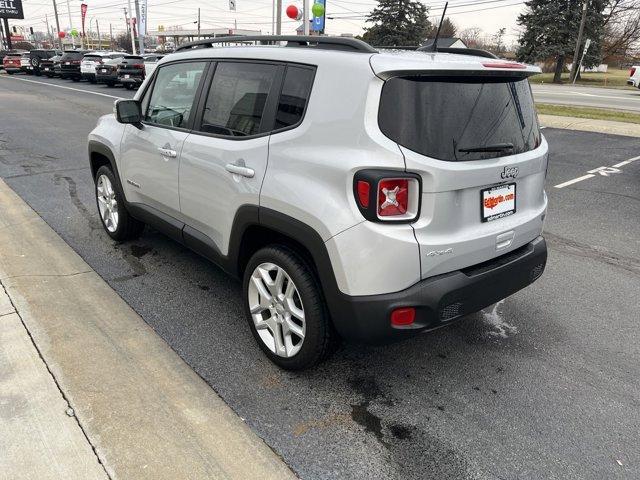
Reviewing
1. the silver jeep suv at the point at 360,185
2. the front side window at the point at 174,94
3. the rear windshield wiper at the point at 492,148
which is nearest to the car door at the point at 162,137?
the front side window at the point at 174,94

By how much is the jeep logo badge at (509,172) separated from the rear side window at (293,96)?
1.10 meters

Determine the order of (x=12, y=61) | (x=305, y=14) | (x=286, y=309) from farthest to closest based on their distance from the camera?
(x=12, y=61), (x=305, y=14), (x=286, y=309)

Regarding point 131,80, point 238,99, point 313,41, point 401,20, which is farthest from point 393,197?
point 401,20

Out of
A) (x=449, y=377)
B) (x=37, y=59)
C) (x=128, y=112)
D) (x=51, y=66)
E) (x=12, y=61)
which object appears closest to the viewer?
(x=449, y=377)

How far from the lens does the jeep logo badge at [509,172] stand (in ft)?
8.66

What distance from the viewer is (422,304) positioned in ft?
7.77

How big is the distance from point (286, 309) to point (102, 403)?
3.47ft

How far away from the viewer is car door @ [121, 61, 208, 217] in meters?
3.53

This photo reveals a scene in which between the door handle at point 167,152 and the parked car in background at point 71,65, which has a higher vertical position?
the door handle at point 167,152

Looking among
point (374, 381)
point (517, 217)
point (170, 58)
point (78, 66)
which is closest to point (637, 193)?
point (517, 217)

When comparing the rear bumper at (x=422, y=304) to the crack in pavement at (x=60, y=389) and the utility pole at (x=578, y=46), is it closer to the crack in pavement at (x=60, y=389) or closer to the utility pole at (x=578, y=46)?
the crack in pavement at (x=60, y=389)

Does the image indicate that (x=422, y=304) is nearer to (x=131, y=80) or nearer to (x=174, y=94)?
(x=174, y=94)

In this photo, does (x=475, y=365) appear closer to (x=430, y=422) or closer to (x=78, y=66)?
(x=430, y=422)

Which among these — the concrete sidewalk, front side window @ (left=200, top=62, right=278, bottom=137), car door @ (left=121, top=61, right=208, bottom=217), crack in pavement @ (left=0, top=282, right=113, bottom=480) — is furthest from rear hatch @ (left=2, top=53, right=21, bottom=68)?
front side window @ (left=200, top=62, right=278, bottom=137)
